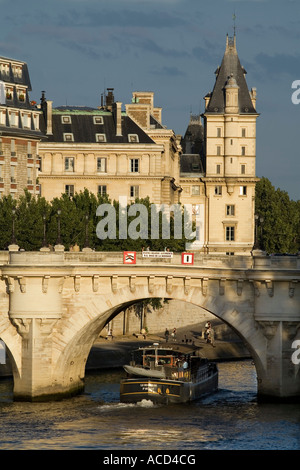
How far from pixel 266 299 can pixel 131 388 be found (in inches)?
441

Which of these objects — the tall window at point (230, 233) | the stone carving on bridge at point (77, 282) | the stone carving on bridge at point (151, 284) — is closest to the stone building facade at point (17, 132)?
the tall window at point (230, 233)

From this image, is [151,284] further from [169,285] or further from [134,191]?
[134,191]

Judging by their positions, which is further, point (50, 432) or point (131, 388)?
point (131, 388)

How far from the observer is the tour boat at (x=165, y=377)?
9675 centimetres

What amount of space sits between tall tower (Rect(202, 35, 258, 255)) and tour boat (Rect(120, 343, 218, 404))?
283ft

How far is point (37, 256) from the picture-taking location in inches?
3725

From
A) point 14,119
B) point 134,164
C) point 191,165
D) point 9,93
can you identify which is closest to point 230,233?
point 191,165

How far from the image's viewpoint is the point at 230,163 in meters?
191

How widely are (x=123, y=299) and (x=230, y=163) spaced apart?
319ft

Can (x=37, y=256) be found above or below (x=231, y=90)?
below

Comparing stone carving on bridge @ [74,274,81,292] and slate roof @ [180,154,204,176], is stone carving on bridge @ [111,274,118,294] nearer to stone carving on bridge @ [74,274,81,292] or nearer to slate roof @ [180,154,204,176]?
stone carving on bridge @ [74,274,81,292]
